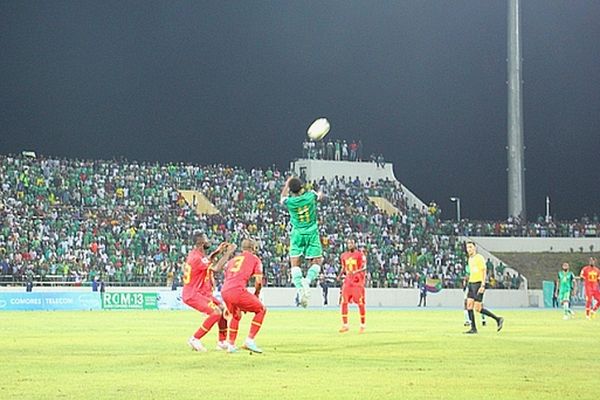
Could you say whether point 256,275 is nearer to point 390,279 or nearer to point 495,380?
point 495,380

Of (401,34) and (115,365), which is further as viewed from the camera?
(401,34)

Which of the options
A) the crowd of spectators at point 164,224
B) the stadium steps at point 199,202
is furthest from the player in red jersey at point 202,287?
the stadium steps at point 199,202

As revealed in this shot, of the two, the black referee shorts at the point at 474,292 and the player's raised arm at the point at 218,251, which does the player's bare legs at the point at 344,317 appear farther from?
the player's raised arm at the point at 218,251

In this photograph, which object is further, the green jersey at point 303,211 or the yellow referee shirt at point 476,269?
the yellow referee shirt at point 476,269

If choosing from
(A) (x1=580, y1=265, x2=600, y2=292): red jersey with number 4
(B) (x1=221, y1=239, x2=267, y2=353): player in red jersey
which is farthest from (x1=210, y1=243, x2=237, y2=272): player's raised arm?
(A) (x1=580, y1=265, x2=600, y2=292): red jersey with number 4

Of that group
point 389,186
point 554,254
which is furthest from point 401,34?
point 554,254

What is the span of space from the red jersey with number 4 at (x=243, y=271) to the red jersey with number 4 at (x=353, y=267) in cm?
943

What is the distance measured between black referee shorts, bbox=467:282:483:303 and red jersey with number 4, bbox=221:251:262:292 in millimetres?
9199

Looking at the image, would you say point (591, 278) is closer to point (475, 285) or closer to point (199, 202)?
point (475, 285)

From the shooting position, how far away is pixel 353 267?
91.0ft

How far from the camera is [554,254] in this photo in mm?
69562

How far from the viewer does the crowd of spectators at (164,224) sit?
5178cm

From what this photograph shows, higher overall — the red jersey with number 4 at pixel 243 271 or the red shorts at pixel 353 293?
the red jersey with number 4 at pixel 243 271

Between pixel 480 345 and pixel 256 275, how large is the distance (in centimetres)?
586
